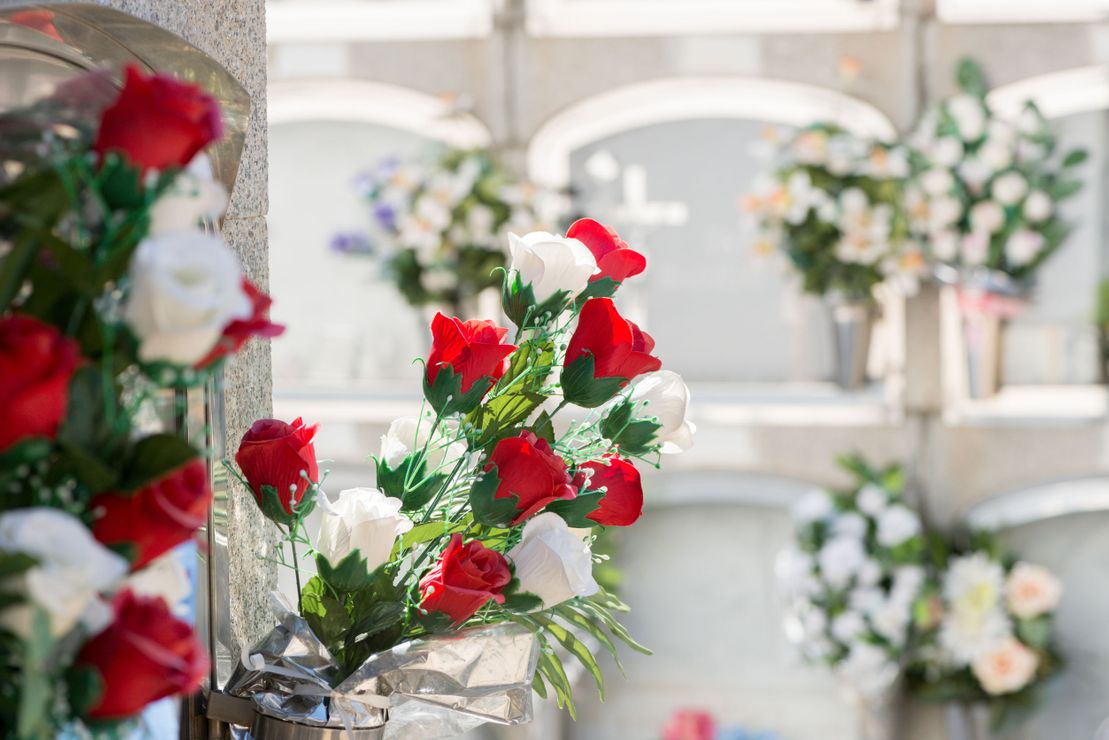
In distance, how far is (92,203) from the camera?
40 cm

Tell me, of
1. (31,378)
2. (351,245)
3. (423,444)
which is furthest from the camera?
(351,245)

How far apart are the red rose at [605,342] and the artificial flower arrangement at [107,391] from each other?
23 cm

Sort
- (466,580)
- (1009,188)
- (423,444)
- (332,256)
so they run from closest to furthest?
(466,580)
(423,444)
(1009,188)
(332,256)

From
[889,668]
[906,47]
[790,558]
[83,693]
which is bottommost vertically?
[889,668]

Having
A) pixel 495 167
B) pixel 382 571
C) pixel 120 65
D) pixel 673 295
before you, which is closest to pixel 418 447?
pixel 382 571

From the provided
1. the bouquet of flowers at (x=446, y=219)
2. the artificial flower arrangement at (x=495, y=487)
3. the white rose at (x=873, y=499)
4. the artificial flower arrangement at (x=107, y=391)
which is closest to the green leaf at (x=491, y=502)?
the artificial flower arrangement at (x=495, y=487)

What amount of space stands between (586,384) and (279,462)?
156 millimetres

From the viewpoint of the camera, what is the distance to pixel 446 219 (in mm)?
2881

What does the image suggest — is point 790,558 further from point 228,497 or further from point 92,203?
point 92,203

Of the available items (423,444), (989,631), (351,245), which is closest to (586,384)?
(423,444)

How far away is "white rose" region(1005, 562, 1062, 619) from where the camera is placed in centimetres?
275

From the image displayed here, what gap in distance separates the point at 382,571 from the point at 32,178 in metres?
0.29

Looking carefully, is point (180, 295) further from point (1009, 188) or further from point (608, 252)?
point (1009, 188)

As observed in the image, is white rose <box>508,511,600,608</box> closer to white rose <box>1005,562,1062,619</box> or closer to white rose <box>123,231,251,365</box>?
white rose <box>123,231,251,365</box>
